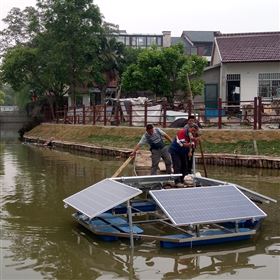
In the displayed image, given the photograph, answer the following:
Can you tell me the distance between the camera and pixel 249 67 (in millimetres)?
27906

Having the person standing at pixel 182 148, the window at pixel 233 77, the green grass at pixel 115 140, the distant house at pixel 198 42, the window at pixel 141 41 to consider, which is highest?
the window at pixel 141 41

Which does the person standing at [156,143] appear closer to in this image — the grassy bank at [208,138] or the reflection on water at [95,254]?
the reflection on water at [95,254]

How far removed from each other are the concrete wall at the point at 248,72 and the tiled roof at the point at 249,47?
19.8 inches

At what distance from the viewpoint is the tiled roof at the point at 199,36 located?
2156 inches

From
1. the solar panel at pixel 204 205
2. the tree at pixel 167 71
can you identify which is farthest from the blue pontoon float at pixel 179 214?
the tree at pixel 167 71

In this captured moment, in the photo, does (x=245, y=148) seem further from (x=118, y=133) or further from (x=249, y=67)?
(x=249, y=67)

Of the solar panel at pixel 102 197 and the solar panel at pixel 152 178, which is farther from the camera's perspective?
→ the solar panel at pixel 152 178

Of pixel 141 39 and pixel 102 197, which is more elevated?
pixel 141 39

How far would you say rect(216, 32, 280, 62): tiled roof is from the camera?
27.4 metres

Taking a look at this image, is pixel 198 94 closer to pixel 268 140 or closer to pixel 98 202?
pixel 268 140

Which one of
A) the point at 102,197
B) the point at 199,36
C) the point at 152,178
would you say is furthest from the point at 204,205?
the point at 199,36

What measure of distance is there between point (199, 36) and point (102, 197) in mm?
49935

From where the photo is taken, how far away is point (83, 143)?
25.6 metres

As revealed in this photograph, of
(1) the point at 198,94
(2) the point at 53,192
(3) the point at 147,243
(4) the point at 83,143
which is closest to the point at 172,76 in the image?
(1) the point at 198,94
